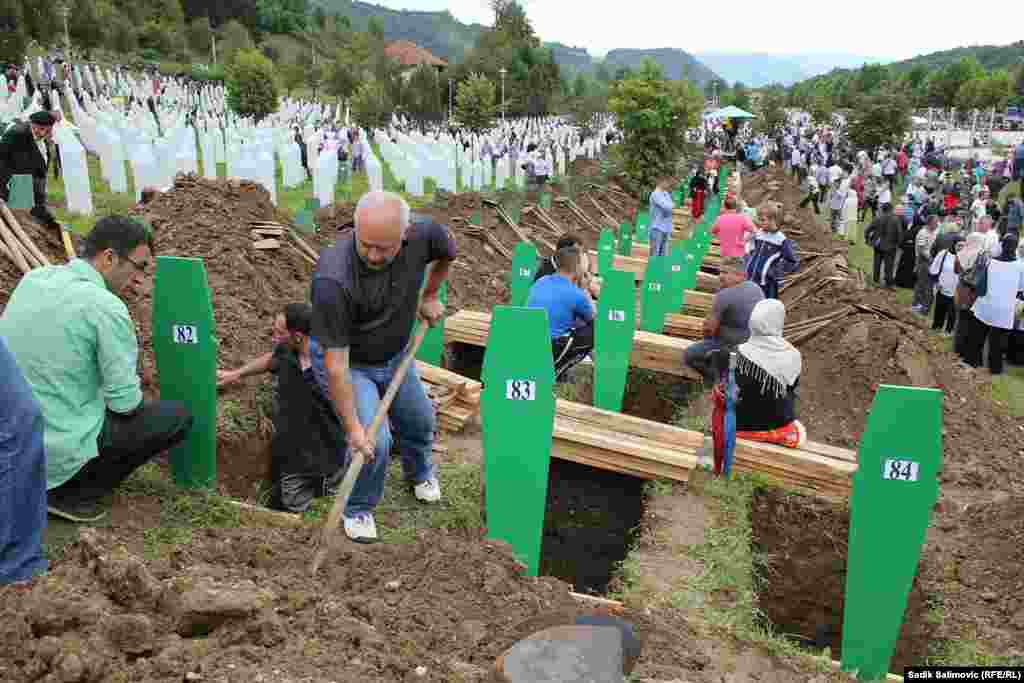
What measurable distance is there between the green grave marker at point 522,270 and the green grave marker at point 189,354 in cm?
494

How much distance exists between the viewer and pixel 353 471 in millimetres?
3658

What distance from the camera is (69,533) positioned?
354 cm

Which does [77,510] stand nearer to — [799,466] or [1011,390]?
[799,466]

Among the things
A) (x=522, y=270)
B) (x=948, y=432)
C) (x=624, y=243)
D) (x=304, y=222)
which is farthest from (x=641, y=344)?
(x=624, y=243)

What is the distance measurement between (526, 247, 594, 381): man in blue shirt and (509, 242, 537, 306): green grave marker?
2.13m

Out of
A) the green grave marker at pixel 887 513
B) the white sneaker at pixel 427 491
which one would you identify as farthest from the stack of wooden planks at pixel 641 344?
the green grave marker at pixel 887 513

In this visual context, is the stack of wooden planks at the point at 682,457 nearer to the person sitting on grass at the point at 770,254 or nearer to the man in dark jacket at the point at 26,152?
the person sitting on grass at the point at 770,254

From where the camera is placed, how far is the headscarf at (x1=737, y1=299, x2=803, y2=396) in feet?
18.3

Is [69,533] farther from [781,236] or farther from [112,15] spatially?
[112,15]

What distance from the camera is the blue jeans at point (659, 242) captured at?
1366 centimetres

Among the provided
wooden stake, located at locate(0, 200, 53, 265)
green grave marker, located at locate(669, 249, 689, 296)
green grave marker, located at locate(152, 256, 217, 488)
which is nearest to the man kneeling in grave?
green grave marker, located at locate(152, 256, 217, 488)

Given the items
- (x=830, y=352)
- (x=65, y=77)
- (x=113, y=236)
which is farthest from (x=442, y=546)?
(x=65, y=77)

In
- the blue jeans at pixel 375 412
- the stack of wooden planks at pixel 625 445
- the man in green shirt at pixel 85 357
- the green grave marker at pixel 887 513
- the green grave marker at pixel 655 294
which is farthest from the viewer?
the green grave marker at pixel 655 294

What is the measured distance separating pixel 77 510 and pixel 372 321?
1.64 m
